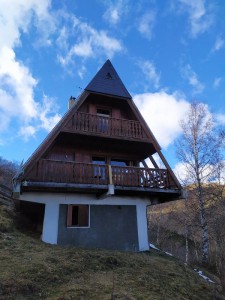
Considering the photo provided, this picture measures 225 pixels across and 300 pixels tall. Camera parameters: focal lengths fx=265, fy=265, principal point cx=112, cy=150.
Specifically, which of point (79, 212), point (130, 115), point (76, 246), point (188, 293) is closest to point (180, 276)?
point (188, 293)

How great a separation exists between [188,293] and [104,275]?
2878 mm

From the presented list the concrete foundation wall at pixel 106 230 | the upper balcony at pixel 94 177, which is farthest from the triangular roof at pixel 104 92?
the concrete foundation wall at pixel 106 230

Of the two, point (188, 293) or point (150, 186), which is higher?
point (150, 186)

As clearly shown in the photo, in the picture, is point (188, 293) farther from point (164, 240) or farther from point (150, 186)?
point (164, 240)

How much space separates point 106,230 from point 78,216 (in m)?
1.74

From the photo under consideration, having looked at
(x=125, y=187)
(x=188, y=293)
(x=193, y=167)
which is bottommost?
(x=188, y=293)

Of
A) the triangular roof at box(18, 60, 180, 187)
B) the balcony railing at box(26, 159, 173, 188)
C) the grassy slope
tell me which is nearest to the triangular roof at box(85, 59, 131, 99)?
the triangular roof at box(18, 60, 180, 187)

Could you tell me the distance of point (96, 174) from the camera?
14.7 metres

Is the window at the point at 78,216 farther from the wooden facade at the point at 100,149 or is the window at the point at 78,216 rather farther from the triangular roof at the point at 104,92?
the triangular roof at the point at 104,92

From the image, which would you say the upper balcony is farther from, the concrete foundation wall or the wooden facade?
the concrete foundation wall

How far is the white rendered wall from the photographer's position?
1365 centimetres

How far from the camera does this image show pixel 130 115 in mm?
18469

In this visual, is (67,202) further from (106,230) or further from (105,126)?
(105,126)

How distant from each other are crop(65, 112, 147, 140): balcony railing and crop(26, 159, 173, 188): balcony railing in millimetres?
2113
